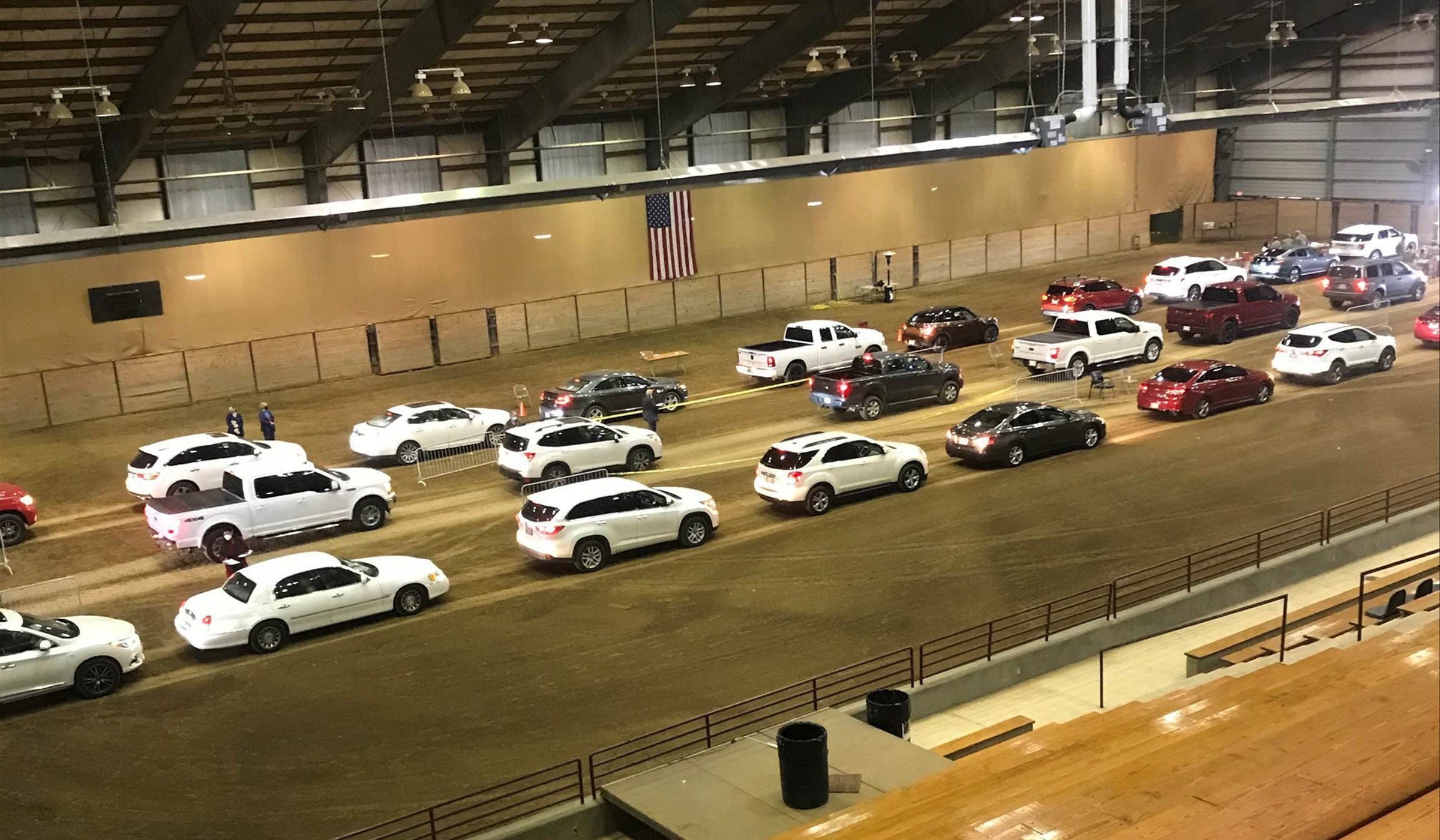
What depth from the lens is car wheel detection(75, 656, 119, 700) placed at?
56.2 ft

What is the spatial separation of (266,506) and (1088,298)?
2597 centimetres

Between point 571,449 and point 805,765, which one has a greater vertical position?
point 571,449

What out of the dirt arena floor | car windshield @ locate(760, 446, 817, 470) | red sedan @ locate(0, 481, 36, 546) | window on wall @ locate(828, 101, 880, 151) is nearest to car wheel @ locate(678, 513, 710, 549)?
the dirt arena floor

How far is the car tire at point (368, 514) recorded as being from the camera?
2344 cm

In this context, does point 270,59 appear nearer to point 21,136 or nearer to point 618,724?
point 21,136

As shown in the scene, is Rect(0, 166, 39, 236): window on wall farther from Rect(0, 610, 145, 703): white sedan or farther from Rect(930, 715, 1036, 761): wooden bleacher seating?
Rect(930, 715, 1036, 761): wooden bleacher seating

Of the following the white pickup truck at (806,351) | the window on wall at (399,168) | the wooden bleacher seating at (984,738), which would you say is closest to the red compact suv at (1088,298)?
the white pickup truck at (806,351)

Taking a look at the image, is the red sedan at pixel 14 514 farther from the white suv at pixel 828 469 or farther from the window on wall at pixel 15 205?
the white suv at pixel 828 469

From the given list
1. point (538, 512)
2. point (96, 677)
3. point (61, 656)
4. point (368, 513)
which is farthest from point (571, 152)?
point (61, 656)

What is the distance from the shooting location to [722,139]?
145 ft

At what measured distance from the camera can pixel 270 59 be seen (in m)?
28.9

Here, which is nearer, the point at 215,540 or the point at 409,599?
the point at 409,599

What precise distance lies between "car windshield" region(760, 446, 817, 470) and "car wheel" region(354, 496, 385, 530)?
683 centimetres

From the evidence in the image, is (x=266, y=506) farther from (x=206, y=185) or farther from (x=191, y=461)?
(x=206, y=185)
